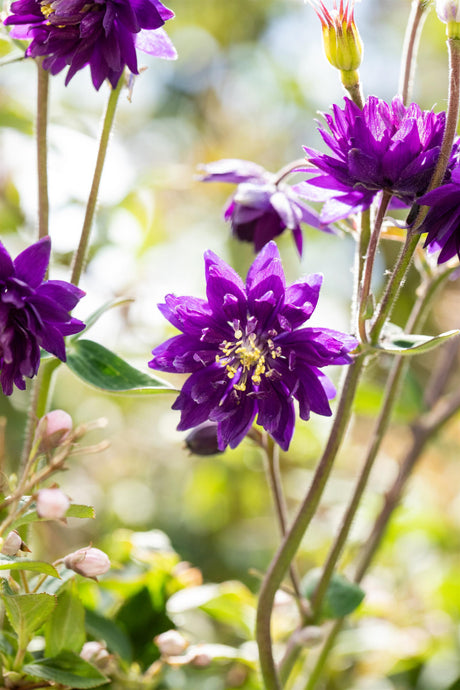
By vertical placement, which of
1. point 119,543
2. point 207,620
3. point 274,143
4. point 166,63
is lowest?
point 207,620

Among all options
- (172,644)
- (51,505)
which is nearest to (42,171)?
(51,505)

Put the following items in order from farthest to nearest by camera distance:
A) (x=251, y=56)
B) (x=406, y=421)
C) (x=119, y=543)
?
1. (x=251, y=56)
2. (x=406, y=421)
3. (x=119, y=543)

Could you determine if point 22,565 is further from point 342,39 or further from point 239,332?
point 342,39

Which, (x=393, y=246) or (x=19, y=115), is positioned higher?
(x=19, y=115)

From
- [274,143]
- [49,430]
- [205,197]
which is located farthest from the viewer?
[274,143]

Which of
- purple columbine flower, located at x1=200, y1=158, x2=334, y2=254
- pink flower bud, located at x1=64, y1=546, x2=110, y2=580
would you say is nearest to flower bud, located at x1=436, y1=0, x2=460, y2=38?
purple columbine flower, located at x1=200, y1=158, x2=334, y2=254

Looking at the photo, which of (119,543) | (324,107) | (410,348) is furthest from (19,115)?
(324,107)

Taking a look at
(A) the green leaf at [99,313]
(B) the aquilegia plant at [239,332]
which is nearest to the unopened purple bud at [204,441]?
(B) the aquilegia plant at [239,332]

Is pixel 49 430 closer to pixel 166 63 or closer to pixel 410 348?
pixel 410 348
